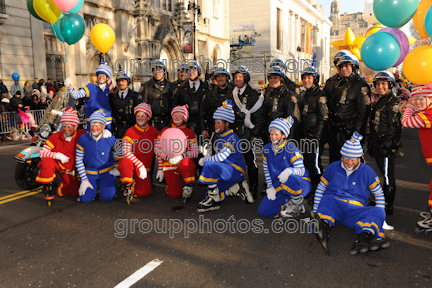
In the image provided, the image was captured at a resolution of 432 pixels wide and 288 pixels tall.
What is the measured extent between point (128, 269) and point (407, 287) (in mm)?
2725

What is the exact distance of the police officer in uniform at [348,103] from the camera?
546cm

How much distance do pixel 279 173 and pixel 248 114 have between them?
4.53 ft

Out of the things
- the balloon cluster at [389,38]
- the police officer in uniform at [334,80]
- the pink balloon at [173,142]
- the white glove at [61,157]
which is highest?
the balloon cluster at [389,38]

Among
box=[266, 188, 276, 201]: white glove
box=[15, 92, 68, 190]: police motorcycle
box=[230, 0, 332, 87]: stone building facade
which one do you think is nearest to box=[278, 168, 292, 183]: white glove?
box=[266, 188, 276, 201]: white glove

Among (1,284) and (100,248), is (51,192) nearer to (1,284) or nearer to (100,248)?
(100,248)

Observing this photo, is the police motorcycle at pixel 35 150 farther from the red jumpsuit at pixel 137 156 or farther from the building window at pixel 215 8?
the building window at pixel 215 8

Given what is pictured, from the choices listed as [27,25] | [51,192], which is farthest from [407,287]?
[27,25]

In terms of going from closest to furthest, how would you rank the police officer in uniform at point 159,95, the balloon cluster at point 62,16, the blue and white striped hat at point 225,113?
the blue and white striped hat at point 225,113, the police officer in uniform at point 159,95, the balloon cluster at point 62,16

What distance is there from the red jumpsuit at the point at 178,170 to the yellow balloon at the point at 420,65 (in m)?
3.51

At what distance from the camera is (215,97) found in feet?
21.3

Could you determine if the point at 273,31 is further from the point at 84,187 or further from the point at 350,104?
the point at 84,187

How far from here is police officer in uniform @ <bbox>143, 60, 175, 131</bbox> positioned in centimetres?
683

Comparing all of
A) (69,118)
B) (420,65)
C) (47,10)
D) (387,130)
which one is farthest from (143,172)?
(47,10)

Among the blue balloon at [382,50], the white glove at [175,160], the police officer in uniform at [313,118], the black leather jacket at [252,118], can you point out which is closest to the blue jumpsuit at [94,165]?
the white glove at [175,160]
